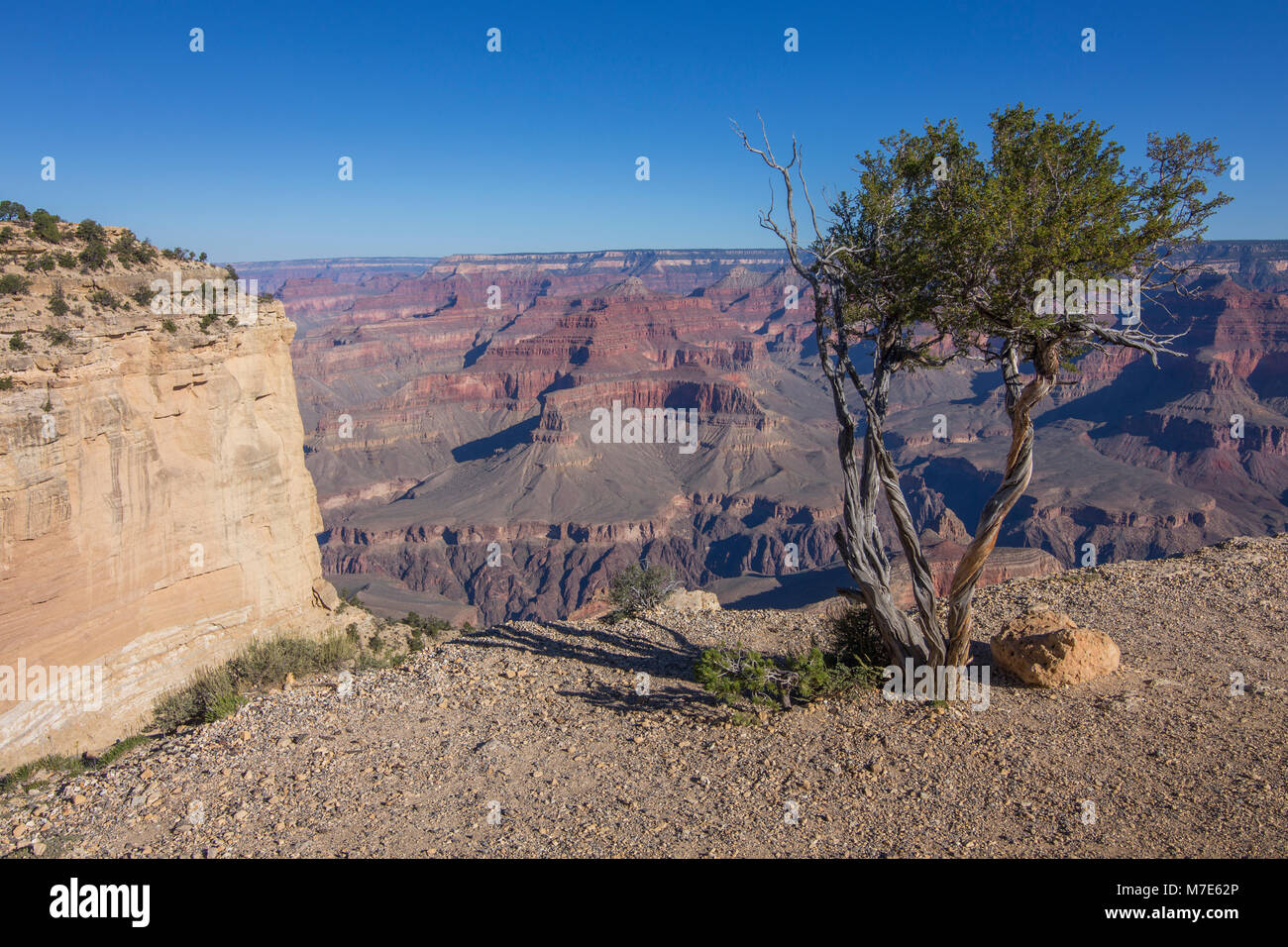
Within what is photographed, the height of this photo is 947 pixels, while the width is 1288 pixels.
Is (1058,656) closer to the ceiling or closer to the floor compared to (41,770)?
closer to the ceiling

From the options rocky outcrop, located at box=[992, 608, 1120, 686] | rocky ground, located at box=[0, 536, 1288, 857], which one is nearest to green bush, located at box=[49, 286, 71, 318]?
rocky ground, located at box=[0, 536, 1288, 857]

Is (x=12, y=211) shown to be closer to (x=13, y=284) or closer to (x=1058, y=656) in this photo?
(x=13, y=284)

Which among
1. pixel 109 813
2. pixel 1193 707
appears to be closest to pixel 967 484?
pixel 1193 707

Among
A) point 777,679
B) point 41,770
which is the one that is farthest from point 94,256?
point 777,679

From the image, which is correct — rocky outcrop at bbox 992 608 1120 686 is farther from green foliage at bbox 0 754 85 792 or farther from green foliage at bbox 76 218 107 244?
green foliage at bbox 76 218 107 244

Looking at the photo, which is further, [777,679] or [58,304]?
[58,304]

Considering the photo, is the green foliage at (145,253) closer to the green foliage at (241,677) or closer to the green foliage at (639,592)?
the green foliage at (241,677)
